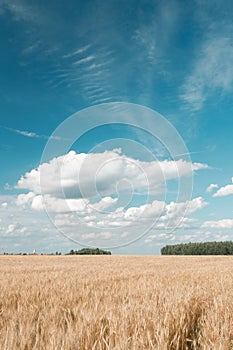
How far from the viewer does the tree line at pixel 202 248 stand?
11488 centimetres

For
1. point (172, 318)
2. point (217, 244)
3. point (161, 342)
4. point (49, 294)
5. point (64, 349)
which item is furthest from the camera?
point (217, 244)

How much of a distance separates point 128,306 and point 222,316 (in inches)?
47.6

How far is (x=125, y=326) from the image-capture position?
137 inches

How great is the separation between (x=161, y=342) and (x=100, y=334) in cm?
57

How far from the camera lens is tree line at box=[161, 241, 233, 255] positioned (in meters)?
115

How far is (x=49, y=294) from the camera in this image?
6805 millimetres

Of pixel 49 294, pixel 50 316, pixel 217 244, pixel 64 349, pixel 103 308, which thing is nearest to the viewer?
pixel 64 349

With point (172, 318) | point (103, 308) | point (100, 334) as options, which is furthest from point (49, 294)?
point (100, 334)

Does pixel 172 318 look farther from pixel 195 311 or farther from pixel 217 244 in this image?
pixel 217 244

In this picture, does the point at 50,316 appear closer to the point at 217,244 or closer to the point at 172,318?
the point at 172,318

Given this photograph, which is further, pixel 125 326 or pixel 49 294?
pixel 49 294

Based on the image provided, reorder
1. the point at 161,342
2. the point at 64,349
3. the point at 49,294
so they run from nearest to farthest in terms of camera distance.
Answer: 1. the point at 64,349
2. the point at 161,342
3. the point at 49,294

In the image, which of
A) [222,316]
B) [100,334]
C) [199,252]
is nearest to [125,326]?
[100,334]

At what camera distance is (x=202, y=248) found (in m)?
118
